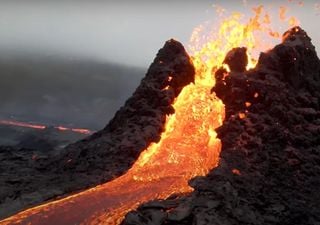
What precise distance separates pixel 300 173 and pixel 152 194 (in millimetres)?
9053

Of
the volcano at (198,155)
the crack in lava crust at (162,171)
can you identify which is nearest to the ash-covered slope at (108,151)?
the volcano at (198,155)

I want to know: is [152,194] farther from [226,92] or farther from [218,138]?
[226,92]

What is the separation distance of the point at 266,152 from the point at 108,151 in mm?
10916

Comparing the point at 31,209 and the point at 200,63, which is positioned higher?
the point at 200,63

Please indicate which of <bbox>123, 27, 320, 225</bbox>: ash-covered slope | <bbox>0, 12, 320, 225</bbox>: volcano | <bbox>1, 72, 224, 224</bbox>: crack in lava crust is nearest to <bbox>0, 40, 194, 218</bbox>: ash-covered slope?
<bbox>0, 12, 320, 225</bbox>: volcano

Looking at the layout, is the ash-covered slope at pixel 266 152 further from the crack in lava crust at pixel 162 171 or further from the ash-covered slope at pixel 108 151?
the ash-covered slope at pixel 108 151

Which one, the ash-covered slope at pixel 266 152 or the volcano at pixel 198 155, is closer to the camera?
the ash-covered slope at pixel 266 152

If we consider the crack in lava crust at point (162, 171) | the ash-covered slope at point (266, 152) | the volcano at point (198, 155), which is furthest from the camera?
the crack in lava crust at point (162, 171)

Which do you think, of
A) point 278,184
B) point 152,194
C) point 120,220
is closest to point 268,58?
point 278,184

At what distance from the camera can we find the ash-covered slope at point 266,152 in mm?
24391

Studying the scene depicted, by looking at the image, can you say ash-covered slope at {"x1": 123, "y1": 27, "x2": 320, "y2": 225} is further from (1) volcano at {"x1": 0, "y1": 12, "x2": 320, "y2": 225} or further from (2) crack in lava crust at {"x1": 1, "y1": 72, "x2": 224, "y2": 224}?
(2) crack in lava crust at {"x1": 1, "y1": 72, "x2": 224, "y2": 224}

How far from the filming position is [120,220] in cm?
2475

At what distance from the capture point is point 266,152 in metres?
30.5

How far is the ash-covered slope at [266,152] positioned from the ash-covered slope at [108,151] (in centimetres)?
421
